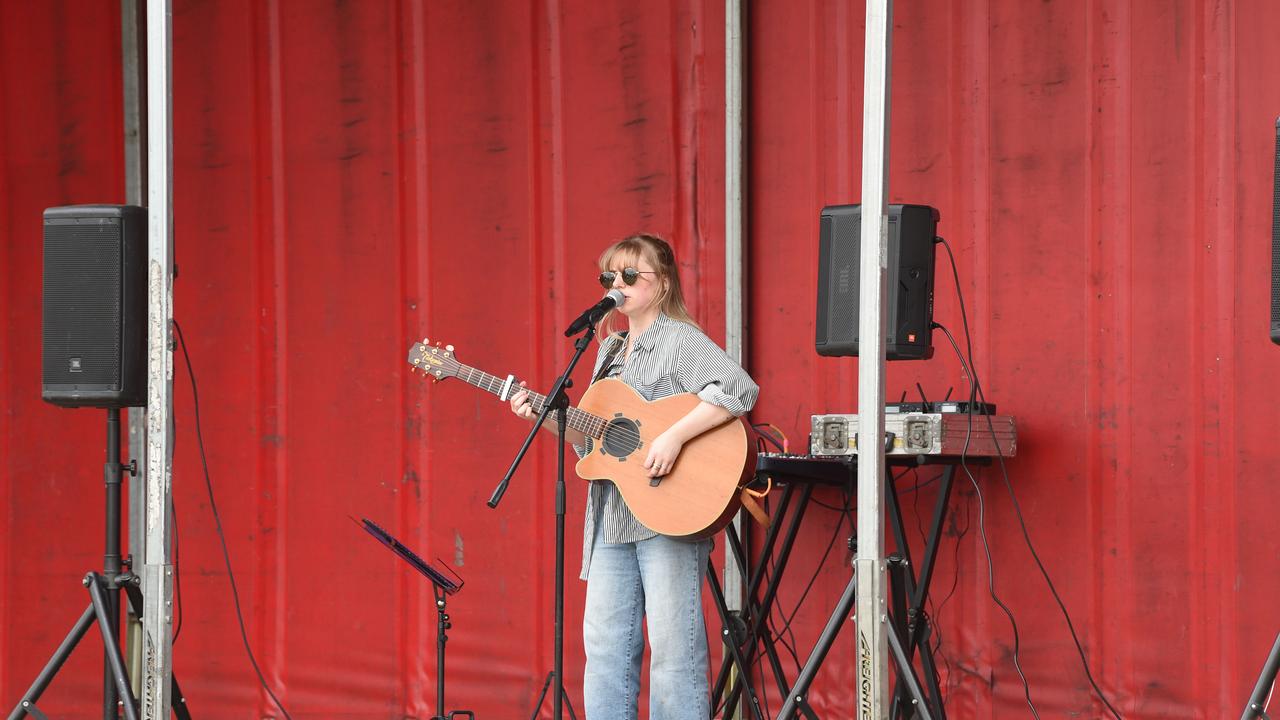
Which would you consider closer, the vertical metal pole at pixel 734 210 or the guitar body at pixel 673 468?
the guitar body at pixel 673 468

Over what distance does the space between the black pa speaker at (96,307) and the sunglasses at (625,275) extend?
1258mm

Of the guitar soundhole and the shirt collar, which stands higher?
the shirt collar

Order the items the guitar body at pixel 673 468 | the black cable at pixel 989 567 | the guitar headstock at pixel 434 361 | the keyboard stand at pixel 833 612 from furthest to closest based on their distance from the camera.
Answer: the black cable at pixel 989 567
the guitar headstock at pixel 434 361
the keyboard stand at pixel 833 612
the guitar body at pixel 673 468

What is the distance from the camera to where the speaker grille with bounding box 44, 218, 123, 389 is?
357 centimetres

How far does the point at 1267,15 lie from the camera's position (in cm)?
413

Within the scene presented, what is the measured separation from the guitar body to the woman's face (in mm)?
228

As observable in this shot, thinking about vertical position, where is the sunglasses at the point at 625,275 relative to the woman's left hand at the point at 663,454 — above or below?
above

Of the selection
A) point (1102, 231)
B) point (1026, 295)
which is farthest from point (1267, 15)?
point (1026, 295)

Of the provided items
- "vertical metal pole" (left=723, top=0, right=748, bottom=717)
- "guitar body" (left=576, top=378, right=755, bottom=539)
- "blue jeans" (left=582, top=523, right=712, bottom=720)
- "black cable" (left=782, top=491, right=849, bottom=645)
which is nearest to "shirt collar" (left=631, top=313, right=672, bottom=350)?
"guitar body" (left=576, top=378, right=755, bottom=539)

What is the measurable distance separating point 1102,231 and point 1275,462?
89 centimetres

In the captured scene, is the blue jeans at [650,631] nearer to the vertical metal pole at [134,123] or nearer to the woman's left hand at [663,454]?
the woman's left hand at [663,454]

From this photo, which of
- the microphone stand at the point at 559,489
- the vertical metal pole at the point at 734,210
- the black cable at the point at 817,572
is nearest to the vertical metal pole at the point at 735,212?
the vertical metal pole at the point at 734,210

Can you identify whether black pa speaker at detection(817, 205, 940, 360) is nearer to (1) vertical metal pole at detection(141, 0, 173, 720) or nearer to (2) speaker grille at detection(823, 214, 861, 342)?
(2) speaker grille at detection(823, 214, 861, 342)

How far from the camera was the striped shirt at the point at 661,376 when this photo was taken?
3.67m
